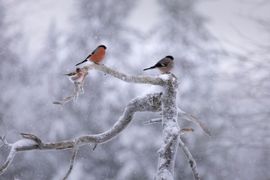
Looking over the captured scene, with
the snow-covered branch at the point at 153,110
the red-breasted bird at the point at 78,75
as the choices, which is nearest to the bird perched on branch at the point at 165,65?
the red-breasted bird at the point at 78,75

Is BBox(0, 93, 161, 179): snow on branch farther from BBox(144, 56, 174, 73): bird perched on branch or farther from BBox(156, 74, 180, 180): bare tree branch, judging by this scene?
BBox(144, 56, 174, 73): bird perched on branch

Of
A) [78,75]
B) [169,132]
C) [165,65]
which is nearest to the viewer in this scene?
[169,132]

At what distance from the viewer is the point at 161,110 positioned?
6.02 ft

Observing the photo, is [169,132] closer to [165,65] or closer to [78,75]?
[78,75]

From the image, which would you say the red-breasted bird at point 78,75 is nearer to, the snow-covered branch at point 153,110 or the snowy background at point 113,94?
the snow-covered branch at point 153,110

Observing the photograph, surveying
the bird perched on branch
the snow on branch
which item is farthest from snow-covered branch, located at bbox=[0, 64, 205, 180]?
the bird perched on branch

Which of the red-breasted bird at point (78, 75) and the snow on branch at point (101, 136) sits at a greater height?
the red-breasted bird at point (78, 75)

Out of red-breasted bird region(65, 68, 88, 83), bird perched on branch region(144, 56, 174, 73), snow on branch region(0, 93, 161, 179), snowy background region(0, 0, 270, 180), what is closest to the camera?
snow on branch region(0, 93, 161, 179)

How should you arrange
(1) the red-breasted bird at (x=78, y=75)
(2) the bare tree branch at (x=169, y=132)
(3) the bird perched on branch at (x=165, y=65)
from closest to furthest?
(2) the bare tree branch at (x=169, y=132), (1) the red-breasted bird at (x=78, y=75), (3) the bird perched on branch at (x=165, y=65)

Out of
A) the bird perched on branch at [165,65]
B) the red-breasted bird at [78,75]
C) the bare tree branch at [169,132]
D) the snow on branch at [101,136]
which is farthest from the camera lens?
the bird perched on branch at [165,65]

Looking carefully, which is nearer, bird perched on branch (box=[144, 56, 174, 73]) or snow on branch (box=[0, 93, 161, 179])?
snow on branch (box=[0, 93, 161, 179])

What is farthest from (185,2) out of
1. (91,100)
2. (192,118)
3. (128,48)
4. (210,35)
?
(192,118)

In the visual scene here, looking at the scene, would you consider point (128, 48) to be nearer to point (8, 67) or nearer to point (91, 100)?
point (91, 100)

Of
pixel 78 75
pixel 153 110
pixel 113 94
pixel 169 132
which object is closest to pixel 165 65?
pixel 78 75
